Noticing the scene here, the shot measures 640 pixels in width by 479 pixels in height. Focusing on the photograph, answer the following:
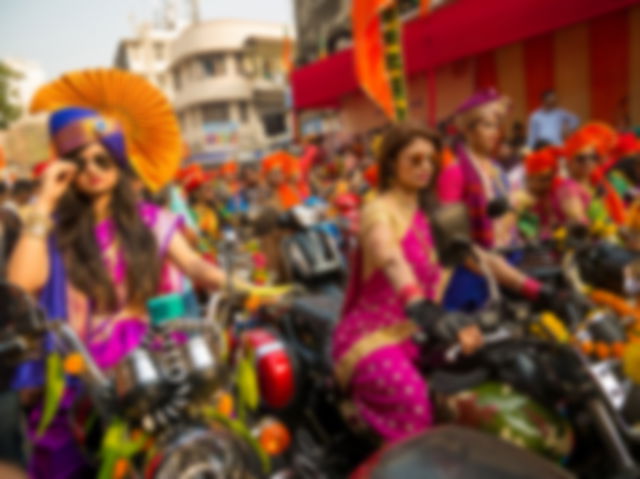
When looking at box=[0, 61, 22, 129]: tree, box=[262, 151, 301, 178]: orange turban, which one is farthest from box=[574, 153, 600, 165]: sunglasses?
box=[0, 61, 22, 129]: tree

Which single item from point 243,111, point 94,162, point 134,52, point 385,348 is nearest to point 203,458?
point 385,348

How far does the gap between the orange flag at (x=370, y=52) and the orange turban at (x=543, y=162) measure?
136 centimetres

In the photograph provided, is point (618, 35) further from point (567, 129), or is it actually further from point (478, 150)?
point (478, 150)

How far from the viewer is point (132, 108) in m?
2.09

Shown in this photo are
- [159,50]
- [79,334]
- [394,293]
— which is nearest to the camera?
[79,334]

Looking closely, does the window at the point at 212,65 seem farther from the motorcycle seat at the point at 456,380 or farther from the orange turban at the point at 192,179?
the motorcycle seat at the point at 456,380

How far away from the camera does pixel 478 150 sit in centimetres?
332

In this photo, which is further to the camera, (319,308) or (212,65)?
(212,65)

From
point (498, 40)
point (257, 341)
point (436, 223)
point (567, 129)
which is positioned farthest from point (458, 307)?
point (498, 40)

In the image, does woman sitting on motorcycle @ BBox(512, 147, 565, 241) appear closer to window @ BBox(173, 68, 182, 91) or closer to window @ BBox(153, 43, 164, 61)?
window @ BBox(173, 68, 182, 91)

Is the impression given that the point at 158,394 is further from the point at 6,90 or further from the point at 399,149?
the point at 6,90

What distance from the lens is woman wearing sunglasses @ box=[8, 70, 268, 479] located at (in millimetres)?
1688

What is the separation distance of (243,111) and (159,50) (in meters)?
21.3

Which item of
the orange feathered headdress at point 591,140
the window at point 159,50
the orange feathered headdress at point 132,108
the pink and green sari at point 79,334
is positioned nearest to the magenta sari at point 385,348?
the pink and green sari at point 79,334
